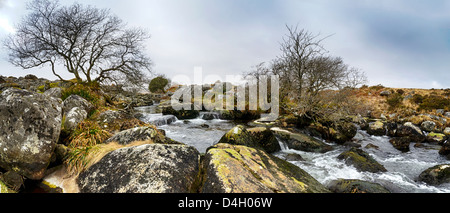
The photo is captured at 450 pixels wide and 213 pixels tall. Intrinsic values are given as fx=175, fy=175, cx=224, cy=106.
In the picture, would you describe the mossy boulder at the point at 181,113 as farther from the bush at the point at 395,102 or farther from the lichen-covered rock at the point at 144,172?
the bush at the point at 395,102

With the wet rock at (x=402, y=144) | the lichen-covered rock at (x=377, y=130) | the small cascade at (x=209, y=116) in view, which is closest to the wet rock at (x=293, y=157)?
the wet rock at (x=402, y=144)

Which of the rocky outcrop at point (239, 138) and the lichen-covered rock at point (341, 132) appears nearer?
the rocky outcrop at point (239, 138)

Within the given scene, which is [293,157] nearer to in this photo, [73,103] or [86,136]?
[86,136]

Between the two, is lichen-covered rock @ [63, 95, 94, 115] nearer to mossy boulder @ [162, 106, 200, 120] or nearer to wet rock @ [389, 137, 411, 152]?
mossy boulder @ [162, 106, 200, 120]

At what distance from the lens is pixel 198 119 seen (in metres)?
17.8

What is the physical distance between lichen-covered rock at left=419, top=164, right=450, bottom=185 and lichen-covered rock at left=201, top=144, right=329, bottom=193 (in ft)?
18.5

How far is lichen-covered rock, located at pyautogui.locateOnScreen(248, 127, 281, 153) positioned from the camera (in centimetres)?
824

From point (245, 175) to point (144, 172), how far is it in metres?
1.70

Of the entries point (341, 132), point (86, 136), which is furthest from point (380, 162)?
point (86, 136)

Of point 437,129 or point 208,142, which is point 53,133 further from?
point 437,129

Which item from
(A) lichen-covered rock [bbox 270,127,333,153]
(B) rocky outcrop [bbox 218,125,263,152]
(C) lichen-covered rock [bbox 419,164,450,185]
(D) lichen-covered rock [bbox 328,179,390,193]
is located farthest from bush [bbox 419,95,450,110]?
(B) rocky outcrop [bbox 218,125,263,152]

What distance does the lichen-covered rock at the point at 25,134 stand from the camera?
310 centimetres

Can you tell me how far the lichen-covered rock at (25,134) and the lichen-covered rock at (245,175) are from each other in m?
3.02
